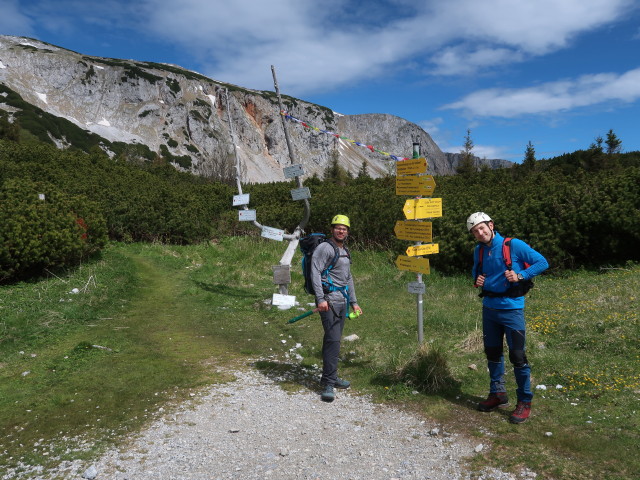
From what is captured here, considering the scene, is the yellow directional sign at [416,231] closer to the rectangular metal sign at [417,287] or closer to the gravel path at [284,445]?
the rectangular metal sign at [417,287]

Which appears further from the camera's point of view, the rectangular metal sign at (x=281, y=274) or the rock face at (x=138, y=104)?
the rock face at (x=138, y=104)

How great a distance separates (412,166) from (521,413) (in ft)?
10.9

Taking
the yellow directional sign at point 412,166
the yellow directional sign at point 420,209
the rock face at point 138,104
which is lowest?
the yellow directional sign at point 420,209

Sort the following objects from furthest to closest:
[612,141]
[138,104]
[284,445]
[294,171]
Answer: [138,104] < [612,141] < [294,171] < [284,445]

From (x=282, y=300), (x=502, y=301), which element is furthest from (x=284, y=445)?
(x=282, y=300)

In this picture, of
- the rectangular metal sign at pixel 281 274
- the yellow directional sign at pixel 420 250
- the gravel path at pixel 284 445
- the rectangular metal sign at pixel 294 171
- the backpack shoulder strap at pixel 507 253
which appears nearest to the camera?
the gravel path at pixel 284 445

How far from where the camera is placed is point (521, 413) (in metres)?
4.35

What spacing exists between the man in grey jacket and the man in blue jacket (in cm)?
156

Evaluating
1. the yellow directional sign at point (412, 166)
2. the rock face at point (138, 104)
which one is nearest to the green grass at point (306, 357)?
the yellow directional sign at point (412, 166)

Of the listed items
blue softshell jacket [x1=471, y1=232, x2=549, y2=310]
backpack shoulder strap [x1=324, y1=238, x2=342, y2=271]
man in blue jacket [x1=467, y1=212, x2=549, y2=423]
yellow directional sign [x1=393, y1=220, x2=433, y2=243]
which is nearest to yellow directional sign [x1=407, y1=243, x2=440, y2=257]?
yellow directional sign [x1=393, y1=220, x2=433, y2=243]

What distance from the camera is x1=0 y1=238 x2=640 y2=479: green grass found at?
409 cm

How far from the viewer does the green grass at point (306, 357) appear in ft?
13.4

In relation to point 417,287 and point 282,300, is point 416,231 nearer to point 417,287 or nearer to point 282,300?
point 417,287

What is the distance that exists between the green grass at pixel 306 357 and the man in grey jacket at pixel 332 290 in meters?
0.57
